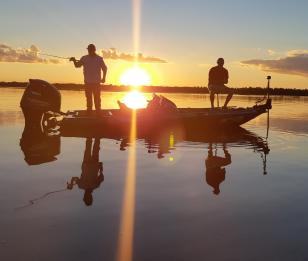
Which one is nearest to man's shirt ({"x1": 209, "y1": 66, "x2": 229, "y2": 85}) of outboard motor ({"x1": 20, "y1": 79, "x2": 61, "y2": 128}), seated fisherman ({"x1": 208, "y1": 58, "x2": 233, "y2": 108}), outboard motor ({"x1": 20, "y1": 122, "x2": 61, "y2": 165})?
seated fisherman ({"x1": 208, "y1": 58, "x2": 233, "y2": 108})

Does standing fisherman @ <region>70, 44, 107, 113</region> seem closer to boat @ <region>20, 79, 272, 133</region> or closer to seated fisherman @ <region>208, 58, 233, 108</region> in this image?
boat @ <region>20, 79, 272, 133</region>

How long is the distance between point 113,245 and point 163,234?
744 mm

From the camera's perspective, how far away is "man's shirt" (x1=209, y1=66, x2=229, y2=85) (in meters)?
20.5

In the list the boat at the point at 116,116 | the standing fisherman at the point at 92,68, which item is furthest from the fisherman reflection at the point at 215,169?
the standing fisherman at the point at 92,68

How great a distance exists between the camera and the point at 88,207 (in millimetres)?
6719

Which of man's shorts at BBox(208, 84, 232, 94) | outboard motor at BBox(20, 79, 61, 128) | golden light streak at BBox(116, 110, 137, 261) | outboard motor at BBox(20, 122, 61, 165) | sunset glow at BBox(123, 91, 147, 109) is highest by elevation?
man's shorts at BBox(208, 84, 232, 94)

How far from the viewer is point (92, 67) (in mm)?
17797

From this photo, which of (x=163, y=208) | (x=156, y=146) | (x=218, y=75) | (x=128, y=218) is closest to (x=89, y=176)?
(x=163, y=208)

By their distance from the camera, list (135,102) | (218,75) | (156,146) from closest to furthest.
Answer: (156,146)
(218,75)
(135,102)

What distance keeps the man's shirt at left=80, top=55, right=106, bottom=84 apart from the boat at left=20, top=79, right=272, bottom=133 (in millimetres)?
1535

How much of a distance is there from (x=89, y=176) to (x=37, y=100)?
380 inches

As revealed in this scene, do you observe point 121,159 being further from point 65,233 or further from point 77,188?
point 65,233

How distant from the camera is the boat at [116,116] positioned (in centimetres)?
1789

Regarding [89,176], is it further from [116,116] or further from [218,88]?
[218,88]
